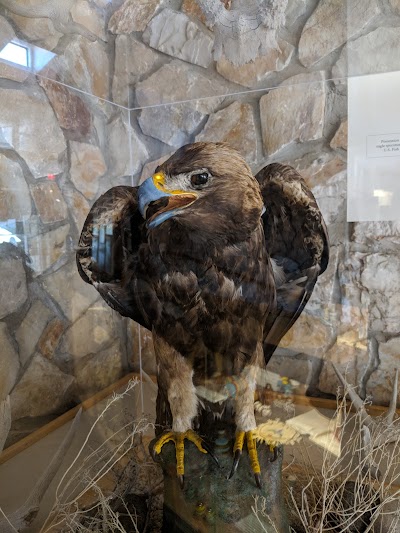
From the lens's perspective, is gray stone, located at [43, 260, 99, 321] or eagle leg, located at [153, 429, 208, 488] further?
gray stone, located at [43, 260, 99, 321]

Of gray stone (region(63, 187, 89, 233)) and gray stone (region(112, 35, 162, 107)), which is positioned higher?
gray stone (region(112, 35, 162, 107))

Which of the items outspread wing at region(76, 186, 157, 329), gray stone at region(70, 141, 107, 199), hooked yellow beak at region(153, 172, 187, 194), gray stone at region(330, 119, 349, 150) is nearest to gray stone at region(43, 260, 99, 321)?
outspread wing at region(76, 186, 157, 329)

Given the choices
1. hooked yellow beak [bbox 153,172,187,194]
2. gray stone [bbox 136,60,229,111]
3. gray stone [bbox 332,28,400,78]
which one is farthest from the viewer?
gray stone [bbox 136,60,229,111]

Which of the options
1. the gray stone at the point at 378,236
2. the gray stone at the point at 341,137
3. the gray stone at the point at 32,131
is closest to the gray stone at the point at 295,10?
the gray stone at the point at 341,137

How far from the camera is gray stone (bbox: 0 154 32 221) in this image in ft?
3.69

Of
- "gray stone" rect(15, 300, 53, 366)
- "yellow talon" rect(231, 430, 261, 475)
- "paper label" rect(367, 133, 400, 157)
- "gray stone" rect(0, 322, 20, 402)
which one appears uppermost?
"paper label" rect(367, 133, 400, 157)

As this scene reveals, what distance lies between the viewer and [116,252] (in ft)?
3.59

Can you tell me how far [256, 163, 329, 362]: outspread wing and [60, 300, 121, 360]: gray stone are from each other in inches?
17.6

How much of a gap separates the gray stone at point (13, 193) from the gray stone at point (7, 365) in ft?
0.94

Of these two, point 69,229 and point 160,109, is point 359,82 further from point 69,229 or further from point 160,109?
point 69,229

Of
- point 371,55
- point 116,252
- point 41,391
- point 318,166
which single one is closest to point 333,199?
point 318,166

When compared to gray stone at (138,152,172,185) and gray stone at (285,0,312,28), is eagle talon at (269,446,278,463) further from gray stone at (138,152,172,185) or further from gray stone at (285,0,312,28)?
gray stone at (285,0,312,28)

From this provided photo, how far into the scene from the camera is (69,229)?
1.21 metres

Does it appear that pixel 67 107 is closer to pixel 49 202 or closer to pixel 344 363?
pixel 49 202
